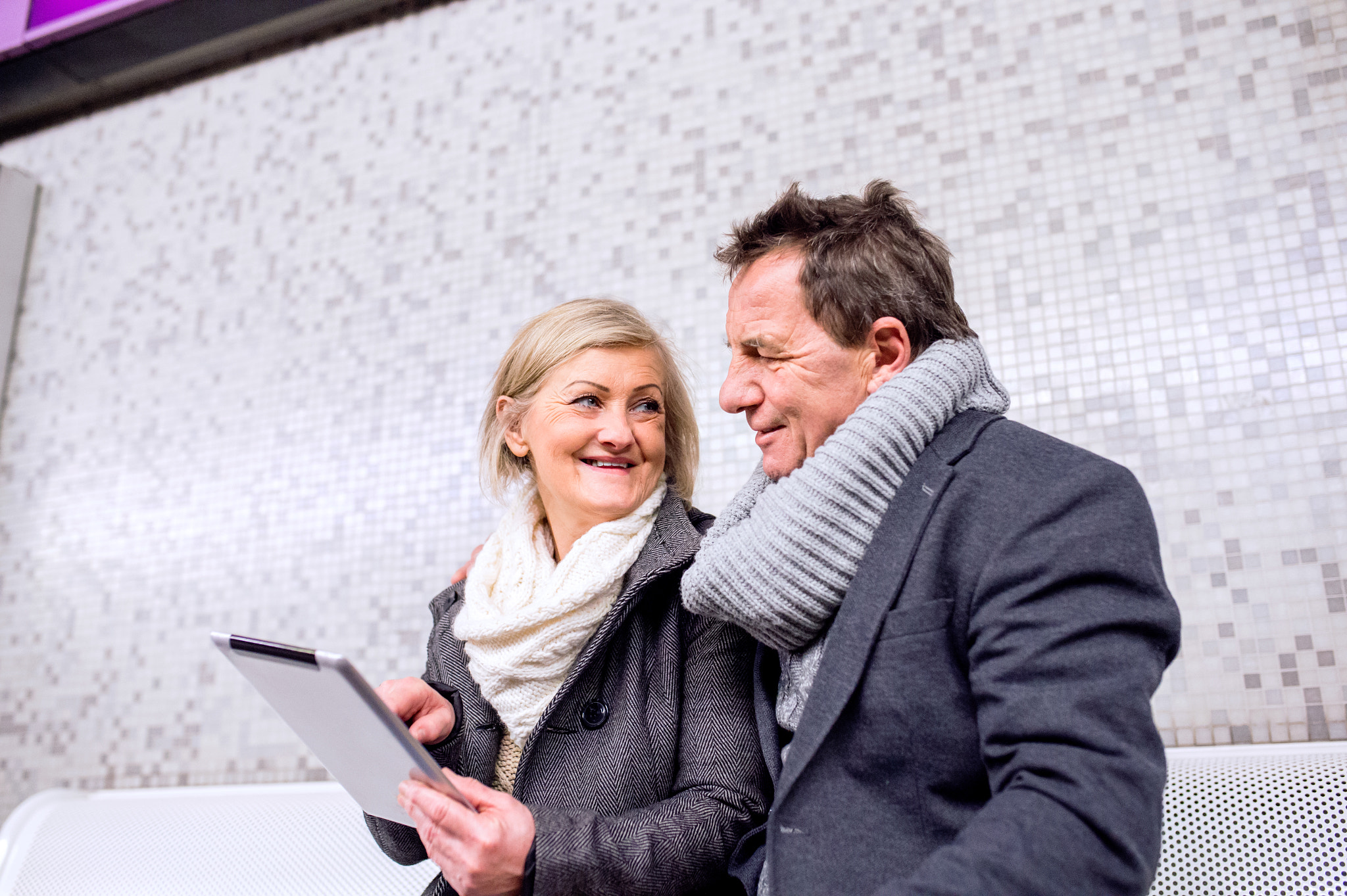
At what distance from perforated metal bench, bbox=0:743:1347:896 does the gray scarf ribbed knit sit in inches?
27.4

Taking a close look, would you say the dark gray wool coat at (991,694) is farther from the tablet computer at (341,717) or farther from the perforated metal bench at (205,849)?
the perforated metal bench at (205,849)

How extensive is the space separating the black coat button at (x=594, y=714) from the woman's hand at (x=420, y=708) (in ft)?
0.74

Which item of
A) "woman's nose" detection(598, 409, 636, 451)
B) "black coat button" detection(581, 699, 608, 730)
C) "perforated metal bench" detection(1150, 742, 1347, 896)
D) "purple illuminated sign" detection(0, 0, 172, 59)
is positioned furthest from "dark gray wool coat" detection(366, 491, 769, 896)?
"purple illuminated sign" detection(0, 0, 172, 59)

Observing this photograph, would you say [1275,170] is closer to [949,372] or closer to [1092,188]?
[1092,188]

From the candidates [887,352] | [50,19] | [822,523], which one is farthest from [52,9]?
[822,523]

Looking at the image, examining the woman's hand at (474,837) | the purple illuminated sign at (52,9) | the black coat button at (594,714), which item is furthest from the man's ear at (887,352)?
the purple illuminated sign at (52,9)

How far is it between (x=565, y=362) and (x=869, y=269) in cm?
56

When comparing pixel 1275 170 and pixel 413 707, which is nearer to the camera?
pixel 413 707

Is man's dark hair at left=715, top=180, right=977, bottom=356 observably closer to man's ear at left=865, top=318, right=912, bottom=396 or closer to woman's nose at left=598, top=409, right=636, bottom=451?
man's ear at left=865, top=318, right=912, bottom=396

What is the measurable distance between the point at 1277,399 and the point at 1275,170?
46 cm

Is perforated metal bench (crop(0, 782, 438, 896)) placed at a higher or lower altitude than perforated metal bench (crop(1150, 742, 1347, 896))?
lower

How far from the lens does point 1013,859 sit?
0.83 meters

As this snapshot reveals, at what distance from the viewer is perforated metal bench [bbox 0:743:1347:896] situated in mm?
1323

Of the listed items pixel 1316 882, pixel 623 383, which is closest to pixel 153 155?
pixel 623 383
